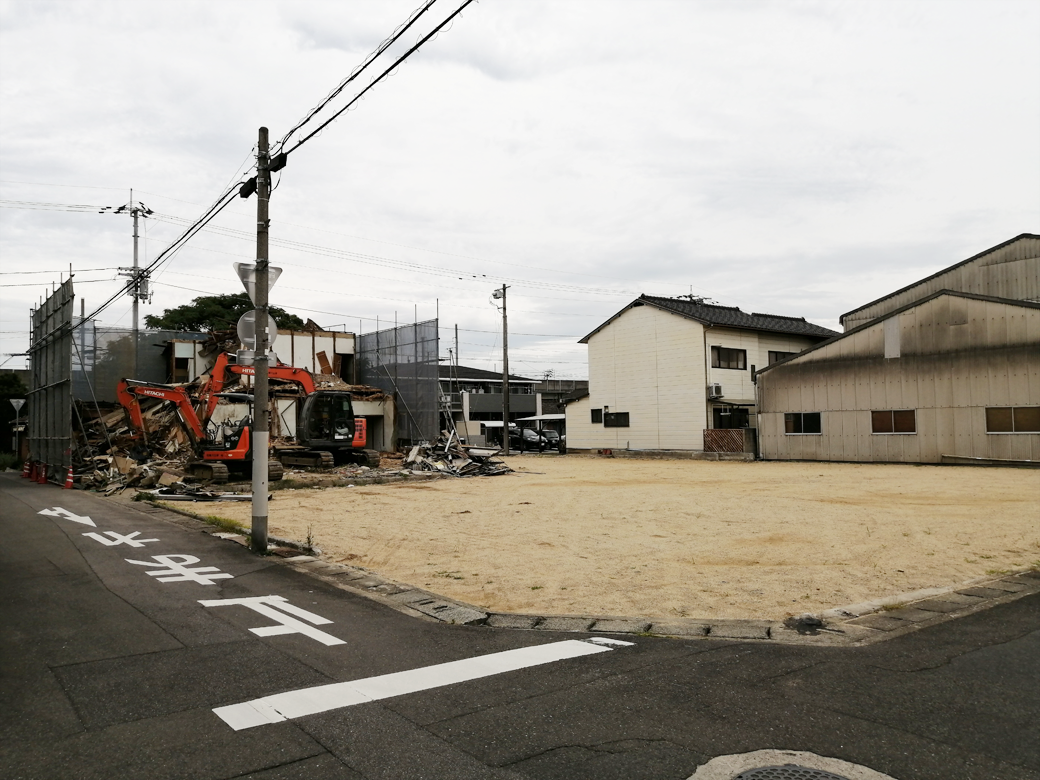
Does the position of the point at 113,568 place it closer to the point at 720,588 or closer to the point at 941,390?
the point at 720,588

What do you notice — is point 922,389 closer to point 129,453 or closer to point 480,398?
point 129,453

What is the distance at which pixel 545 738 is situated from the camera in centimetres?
371

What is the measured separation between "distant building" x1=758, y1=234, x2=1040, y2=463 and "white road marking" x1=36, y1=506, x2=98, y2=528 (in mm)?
25612

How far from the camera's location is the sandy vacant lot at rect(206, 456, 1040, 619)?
7.30 meters

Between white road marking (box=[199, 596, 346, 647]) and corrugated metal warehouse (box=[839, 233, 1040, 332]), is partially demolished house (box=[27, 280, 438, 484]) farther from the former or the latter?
corrugated metal warehouse (box=[839, 233, 1040, 332])

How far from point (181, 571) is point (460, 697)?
17.5 feet

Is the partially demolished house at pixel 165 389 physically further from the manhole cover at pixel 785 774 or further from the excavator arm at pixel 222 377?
the manhole cover at pixel 785 774

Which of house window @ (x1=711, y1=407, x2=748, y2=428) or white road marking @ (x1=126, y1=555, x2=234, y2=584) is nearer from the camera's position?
white road marking @ (x1=126, y1=555, x2=234, y2=584)

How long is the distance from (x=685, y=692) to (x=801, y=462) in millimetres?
27254

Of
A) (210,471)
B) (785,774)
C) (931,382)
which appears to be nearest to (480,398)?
(931,382)

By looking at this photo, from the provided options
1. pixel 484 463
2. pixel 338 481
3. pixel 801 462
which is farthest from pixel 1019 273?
pixel 338 481

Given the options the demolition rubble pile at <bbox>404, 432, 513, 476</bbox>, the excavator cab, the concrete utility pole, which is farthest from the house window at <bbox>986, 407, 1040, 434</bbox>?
the concrete utility pole

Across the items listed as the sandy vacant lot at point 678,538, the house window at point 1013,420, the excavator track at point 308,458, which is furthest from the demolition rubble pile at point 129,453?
the house window at point 1013,420

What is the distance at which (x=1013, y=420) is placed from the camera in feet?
78.8
